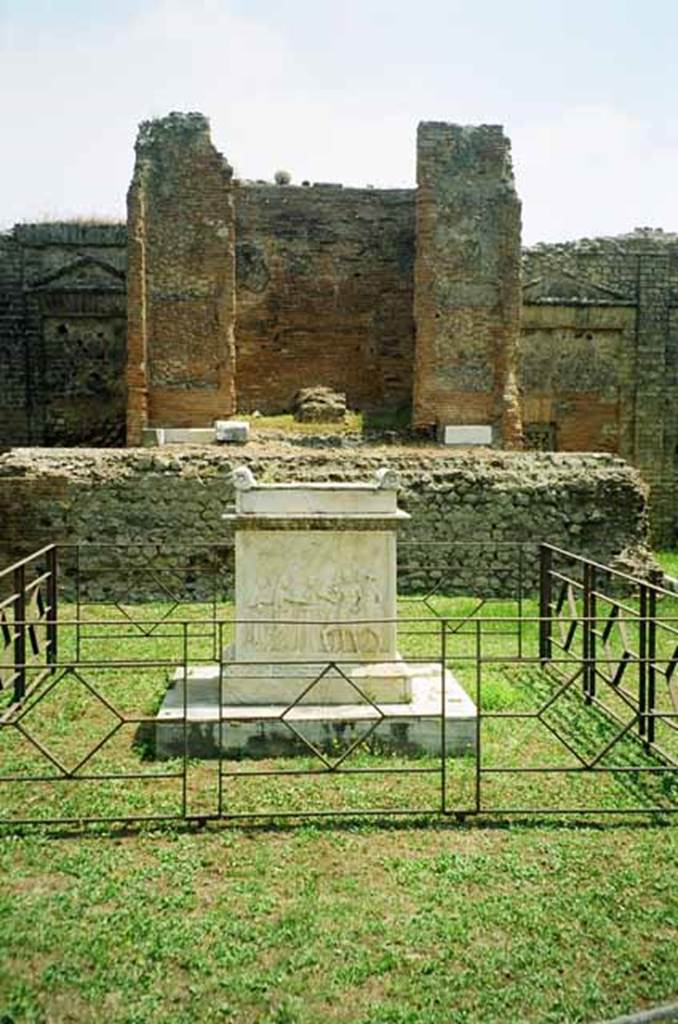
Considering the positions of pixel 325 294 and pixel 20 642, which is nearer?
pixel 20 642

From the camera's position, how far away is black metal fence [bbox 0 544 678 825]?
19.5 feet

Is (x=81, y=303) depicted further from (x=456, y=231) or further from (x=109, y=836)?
(x=109, y=836)

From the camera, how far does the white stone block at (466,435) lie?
17094 mm

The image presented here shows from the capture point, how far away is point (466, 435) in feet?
56.3

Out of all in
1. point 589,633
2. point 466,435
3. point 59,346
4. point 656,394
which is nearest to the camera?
point 589,633

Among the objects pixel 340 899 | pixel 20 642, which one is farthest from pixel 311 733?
pixel 20 642

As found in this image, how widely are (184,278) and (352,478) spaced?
210 inches

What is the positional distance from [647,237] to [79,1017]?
21.3m

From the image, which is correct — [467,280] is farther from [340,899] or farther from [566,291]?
[340,899]

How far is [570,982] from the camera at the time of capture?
409 cm

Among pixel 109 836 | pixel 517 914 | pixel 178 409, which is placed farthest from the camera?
pixel 178 409

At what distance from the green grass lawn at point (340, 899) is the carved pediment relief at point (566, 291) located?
15.6 metres

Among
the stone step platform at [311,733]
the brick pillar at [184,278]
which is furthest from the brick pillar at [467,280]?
the stone step platform at [311,733]

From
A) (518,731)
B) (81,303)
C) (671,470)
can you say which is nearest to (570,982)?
(518,731)
